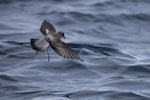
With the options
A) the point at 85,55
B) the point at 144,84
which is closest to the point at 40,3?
the point at 85,55

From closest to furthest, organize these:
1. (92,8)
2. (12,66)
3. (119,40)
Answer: (12,66) < (119,40) < (92,8)

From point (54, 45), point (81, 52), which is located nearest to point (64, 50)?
point (54, 45)

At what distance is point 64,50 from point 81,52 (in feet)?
13.1

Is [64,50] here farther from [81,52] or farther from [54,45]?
[81,52]

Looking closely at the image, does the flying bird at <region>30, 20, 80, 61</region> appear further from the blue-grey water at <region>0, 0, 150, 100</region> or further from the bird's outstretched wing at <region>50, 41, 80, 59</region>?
→ the blue-grey water at <region>0, 0, 150, 100</region>

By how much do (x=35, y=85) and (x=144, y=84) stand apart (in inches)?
71.0

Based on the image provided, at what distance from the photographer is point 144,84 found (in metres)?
10.5

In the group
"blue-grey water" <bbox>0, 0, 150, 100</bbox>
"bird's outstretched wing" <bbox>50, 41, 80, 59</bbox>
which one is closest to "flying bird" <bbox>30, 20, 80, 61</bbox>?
"bird's outstretched wing" <bbox>50, 41, 80, 59</bbox>

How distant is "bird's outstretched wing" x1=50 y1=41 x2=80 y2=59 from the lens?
8359 millimetres

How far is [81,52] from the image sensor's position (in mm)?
12422

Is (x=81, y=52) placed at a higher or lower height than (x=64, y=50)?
lower

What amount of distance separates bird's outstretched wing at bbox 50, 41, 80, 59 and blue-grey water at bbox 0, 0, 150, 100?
1.10m

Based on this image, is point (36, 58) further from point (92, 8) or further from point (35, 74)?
point (92, 8)

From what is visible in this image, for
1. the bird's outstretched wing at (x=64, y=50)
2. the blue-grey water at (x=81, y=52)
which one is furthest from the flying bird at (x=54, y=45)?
the blue-grey water at (x=81, y=52)
